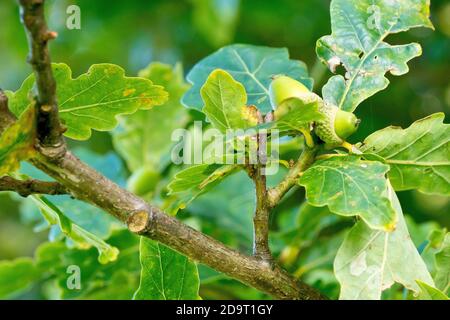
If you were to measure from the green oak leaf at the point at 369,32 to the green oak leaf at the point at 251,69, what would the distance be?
0.07 meters

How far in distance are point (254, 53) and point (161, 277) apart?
0.33 metres

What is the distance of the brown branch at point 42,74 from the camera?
1.86 ft

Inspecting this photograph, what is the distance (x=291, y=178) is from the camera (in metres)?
0.74

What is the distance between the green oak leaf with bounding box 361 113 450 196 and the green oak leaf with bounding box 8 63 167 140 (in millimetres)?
234

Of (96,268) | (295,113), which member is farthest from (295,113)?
(96,268)

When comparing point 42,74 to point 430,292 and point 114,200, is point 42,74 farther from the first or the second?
point 430,292

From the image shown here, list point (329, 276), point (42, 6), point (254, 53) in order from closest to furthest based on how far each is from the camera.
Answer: point (42, 6) < point (254, 53) < point (329, 276)

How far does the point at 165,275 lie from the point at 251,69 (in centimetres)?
29

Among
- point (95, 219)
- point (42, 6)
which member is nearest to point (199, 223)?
point (95, 219)

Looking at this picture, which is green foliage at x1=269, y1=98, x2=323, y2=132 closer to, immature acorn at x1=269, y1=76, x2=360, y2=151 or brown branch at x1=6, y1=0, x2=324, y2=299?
immature acorn at x1=269, y1=76, x2=360, y2=151

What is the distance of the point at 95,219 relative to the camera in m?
1.10
